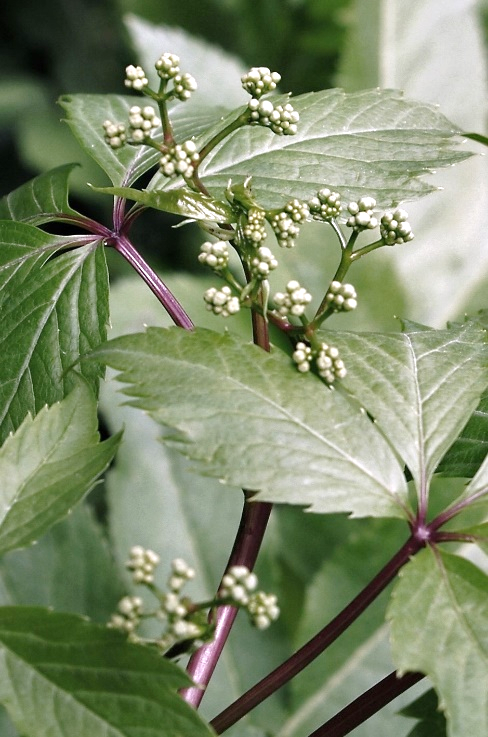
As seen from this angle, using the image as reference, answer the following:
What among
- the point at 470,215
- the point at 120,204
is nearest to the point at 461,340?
the point at 120,204

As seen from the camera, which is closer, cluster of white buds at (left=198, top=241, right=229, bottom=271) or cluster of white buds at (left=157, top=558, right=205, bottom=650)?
cluster of white buds at (left=157, top=558, right=205, bottom=650)

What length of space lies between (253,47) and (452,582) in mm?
3313

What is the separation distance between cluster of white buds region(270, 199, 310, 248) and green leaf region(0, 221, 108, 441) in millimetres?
261

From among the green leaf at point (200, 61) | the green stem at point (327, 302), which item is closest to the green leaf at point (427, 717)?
the green stem at point (327, 302)

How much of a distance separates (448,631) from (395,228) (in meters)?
0.48

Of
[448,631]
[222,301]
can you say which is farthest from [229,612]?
[222,301]

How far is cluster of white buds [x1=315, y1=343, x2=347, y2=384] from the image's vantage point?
91 cm

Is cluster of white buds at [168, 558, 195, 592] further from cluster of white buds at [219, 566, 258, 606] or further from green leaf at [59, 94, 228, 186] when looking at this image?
green leaf at [59, 94, 228, 186]

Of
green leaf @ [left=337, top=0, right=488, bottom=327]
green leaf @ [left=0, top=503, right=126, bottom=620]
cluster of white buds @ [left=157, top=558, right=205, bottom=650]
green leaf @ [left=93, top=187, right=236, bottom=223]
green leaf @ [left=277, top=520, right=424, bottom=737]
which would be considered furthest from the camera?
green leaf @ [left=337, top=0, right=488, bottom=327]

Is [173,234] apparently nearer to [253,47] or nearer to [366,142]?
[253,47]

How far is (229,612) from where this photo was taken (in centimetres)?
88

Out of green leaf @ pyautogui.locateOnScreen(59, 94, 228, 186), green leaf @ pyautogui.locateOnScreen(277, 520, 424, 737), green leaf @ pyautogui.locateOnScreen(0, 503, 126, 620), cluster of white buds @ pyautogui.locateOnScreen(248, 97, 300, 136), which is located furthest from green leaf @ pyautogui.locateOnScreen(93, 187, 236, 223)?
green leaf @ pyautogui.locateOnScreen(277, 520, 424, 737)

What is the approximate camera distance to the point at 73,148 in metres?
3.74

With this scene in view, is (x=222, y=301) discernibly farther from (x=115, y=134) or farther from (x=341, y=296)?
(x=115, y=134)
